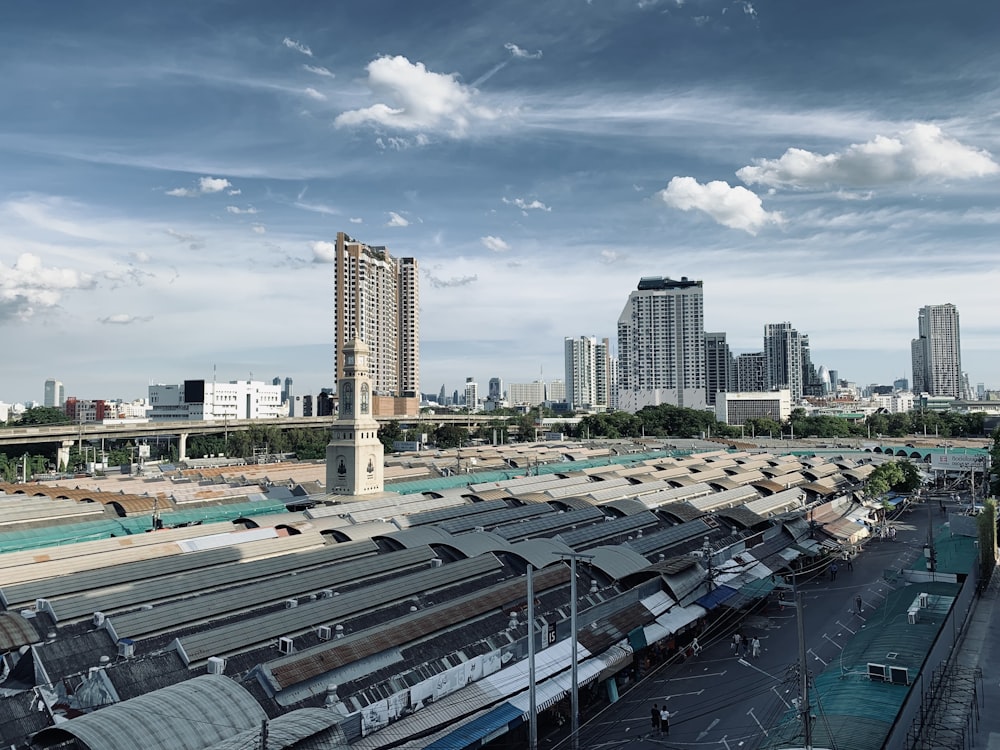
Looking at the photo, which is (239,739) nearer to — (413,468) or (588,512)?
(588,512)

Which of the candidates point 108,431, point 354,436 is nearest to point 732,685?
point 354,436

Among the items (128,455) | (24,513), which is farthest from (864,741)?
(128,455)

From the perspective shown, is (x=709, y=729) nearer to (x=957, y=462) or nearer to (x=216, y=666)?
(x=216, y=666)

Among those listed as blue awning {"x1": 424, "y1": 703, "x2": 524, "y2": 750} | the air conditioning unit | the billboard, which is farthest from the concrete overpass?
the billboard

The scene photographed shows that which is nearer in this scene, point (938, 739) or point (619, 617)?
point (938, 739)

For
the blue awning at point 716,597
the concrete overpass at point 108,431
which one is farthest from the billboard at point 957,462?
the concrete overpass at point 108,431

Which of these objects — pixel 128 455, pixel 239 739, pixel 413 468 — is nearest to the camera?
pixel 239 739

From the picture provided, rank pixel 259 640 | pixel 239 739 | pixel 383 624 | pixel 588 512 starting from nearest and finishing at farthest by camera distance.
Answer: pixel 239 739
pixel 259 640
pixel 383 624
pixel 588 512

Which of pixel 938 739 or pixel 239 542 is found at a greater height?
pixel 239 542
